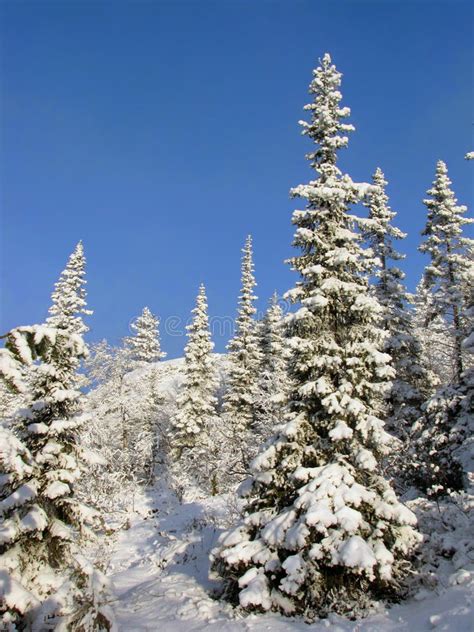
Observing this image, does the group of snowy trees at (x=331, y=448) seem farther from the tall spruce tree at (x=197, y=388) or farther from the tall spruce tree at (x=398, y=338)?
the tall spruce tree at (x=197, y=388)

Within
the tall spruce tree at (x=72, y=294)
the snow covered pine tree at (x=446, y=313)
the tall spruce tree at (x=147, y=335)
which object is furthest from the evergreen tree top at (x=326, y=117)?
the tall spruce tree at (x=147, y=335)

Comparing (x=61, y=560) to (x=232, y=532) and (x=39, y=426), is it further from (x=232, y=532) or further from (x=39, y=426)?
(x=232, y=532)

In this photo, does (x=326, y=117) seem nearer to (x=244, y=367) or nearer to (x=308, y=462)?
(x=308, y=462)

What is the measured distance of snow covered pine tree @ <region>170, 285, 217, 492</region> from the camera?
37.5 metres

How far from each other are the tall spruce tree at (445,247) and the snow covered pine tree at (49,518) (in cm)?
2049

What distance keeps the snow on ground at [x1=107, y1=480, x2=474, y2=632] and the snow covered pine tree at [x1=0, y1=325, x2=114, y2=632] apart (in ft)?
5.39

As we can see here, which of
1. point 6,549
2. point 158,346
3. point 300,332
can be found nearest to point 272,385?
point 300,332

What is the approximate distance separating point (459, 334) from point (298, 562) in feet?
58.5

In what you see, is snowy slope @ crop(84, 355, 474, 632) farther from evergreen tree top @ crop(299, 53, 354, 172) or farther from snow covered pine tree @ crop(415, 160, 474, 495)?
evergreen tree top @ crop(299, 53, 354, 172)

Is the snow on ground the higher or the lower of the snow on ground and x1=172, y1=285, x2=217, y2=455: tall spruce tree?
the lower

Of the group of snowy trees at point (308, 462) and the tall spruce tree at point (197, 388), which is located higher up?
the tall spruce tree at point (197, 388)

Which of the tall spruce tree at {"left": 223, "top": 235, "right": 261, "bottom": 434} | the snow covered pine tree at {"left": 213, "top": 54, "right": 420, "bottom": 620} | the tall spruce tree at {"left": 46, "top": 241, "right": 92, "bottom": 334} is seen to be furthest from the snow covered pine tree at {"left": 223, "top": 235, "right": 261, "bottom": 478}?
the snow covered pine tree at {"left": 213, "top": 54, "right": 420, "bottom": 620}

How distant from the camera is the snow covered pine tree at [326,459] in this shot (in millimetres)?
11688

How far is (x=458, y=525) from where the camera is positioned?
1375 cm
